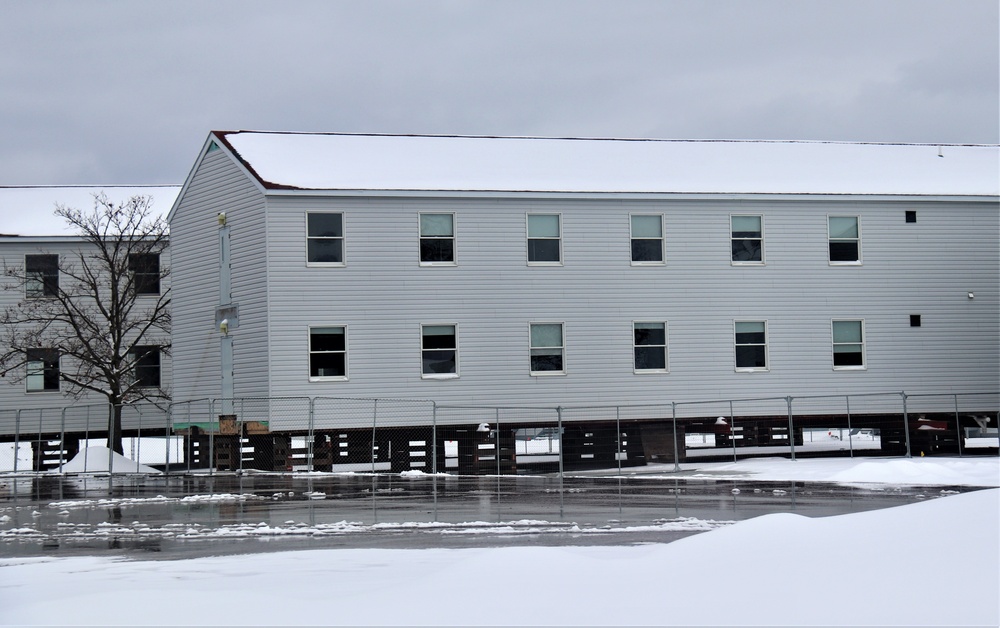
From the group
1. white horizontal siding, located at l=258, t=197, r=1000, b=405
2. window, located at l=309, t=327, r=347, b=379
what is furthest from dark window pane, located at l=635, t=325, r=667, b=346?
window, located at l=309, t=327, r=347, b=379

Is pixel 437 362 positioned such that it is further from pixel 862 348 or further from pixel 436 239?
pixel 862 348

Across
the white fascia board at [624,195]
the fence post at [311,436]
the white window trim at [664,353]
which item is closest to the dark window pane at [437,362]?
the fence post at [311,436]

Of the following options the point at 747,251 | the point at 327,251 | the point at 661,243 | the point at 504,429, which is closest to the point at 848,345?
the point at 747,251

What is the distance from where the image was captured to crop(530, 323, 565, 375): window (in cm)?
3095

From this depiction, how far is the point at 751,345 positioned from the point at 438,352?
8810 millimetres

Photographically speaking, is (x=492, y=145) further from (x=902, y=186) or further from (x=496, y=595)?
(x=496, y=595)

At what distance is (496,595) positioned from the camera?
905 centimetres

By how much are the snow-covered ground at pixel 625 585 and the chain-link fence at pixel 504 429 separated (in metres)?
16.8

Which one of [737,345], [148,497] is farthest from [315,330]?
[737,345]

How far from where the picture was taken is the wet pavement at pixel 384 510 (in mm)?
14930

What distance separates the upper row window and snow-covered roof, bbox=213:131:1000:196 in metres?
0.85

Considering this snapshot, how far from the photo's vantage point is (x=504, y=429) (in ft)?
101

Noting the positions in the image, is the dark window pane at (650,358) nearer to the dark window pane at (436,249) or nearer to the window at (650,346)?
the window at (650,346)

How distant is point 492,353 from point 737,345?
22.8 ft
